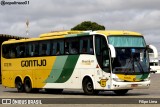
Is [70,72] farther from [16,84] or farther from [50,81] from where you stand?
[16,84]

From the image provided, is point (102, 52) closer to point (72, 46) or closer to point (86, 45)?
point (86, 45)

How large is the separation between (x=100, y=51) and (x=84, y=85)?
2227 millimetres

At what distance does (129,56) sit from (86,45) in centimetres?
228

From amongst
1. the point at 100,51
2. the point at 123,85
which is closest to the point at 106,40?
the point at 100,51

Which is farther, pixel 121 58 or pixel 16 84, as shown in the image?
pixel 16 84

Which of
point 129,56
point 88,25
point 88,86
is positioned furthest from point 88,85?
point 88,25

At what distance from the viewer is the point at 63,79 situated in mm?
28734

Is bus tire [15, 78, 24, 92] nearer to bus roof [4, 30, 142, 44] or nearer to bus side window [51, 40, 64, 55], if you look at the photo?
bus roof [4, 30, 142, 44]

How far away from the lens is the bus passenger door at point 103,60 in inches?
1016

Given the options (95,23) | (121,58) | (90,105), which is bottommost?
(90,105)

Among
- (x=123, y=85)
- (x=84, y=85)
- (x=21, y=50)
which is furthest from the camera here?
(x=21, y=50)

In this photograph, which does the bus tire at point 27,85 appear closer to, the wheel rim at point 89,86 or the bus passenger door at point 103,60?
the wheel rim at point 89,86

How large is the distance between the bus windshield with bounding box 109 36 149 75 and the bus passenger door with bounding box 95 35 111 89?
356 mm

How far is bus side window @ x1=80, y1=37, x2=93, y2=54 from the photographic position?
1046 inches
